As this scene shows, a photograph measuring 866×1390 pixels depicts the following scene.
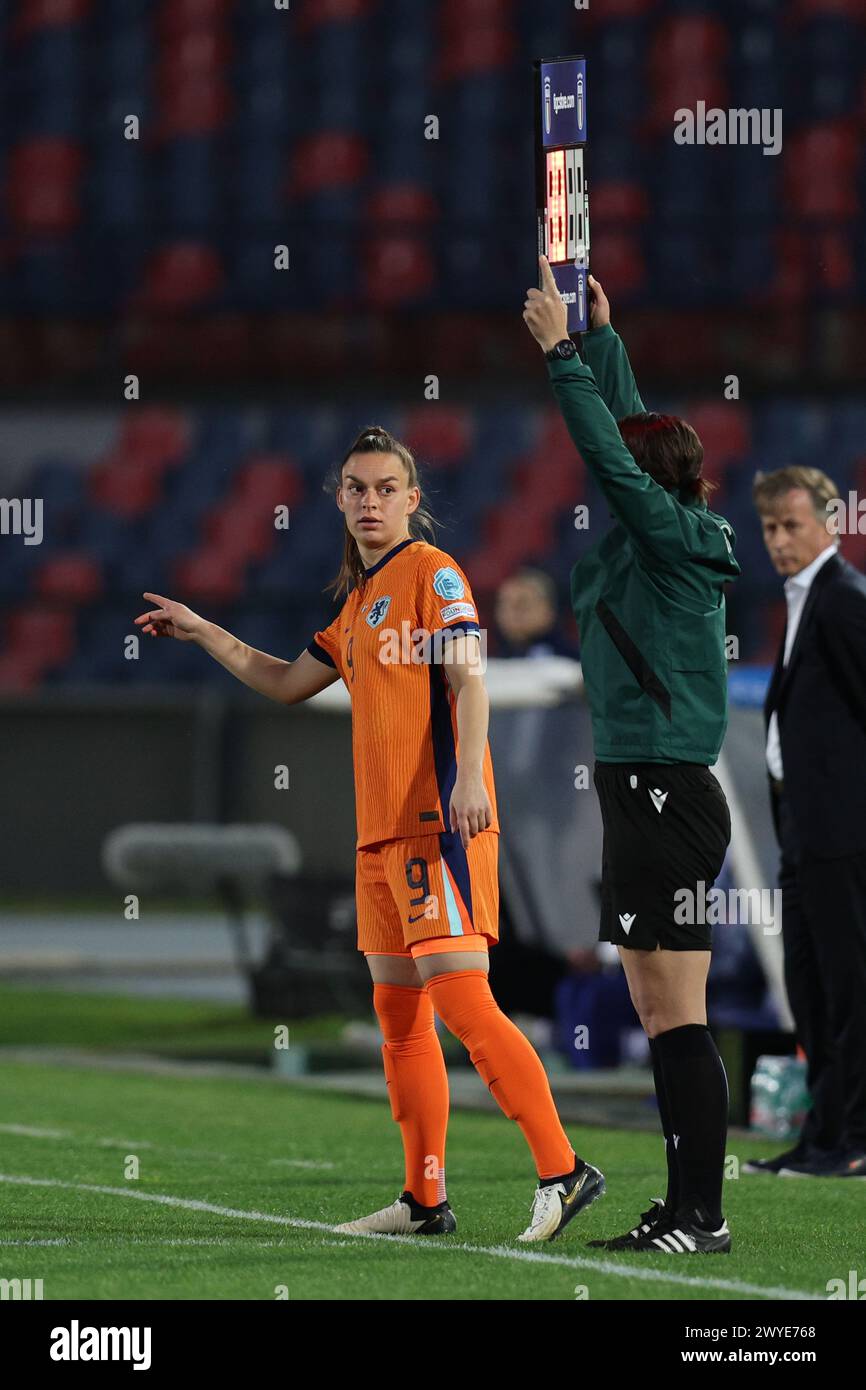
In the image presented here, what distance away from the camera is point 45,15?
24.1 metres

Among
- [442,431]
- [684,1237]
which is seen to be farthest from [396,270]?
[684,1237]

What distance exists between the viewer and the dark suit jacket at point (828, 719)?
6938 mm

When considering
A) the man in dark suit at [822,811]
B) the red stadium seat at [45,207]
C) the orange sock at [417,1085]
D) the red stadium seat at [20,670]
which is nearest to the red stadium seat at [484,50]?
the red stadium seat at [45,207]

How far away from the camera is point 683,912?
16.0ft

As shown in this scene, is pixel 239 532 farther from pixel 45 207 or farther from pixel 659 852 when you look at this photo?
pixel 659 852

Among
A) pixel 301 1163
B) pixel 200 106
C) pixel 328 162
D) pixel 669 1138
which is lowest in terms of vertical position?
pixel 301 1163

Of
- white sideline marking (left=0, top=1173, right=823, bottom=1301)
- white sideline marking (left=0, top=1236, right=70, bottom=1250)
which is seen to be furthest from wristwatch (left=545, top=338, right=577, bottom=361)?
white sideline marking (left=0, top=1236, right=70, bottom=1250)

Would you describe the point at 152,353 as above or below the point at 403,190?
below

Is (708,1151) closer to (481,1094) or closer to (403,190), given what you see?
(481,1094)

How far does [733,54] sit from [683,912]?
792 inches

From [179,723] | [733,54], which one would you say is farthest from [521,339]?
[179,723]

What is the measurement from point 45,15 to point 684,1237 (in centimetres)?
2161

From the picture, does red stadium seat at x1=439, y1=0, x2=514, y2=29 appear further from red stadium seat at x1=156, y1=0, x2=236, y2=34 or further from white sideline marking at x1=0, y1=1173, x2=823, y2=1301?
white sideline marking at x1=0, y1=1173, x2=823, y2=1301

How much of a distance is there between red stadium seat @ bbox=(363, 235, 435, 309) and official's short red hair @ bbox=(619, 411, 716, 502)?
61.0 feet
